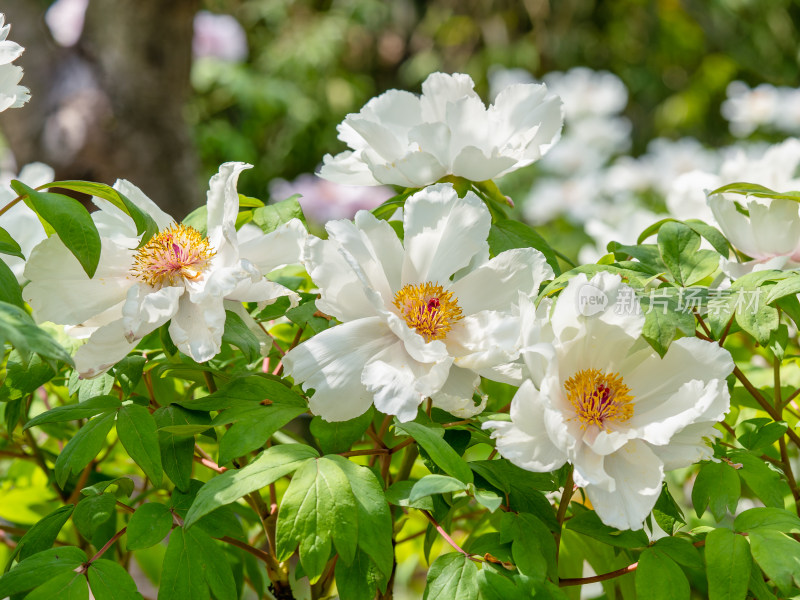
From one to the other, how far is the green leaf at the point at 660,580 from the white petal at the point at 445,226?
240 millimetres

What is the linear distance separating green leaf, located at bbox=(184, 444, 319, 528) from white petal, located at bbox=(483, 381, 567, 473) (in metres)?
0.12

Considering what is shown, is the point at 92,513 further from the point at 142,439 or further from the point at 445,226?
the point at 445,226

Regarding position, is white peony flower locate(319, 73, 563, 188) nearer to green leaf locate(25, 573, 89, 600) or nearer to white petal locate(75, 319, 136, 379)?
white petal locate(75, 319, 136, 379)

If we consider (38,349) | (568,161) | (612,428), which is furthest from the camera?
(568,161)

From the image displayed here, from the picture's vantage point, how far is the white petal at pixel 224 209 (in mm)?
588

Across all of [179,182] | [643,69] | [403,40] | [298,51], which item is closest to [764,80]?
[643,69]

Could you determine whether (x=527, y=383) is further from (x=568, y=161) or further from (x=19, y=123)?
(x=568, y=161)

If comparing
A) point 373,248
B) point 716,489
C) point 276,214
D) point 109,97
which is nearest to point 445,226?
point 373,248

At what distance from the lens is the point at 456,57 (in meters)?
5.21

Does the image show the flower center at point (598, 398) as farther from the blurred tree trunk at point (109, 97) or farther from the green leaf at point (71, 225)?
the blurred tree trunk at point (109, 97)

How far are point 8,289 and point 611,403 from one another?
398mm

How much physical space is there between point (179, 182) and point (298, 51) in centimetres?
276

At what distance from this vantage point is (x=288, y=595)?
0.69m

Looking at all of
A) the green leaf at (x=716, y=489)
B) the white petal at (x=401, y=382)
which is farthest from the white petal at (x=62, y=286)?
the green leaf at (x=716, y=489)
